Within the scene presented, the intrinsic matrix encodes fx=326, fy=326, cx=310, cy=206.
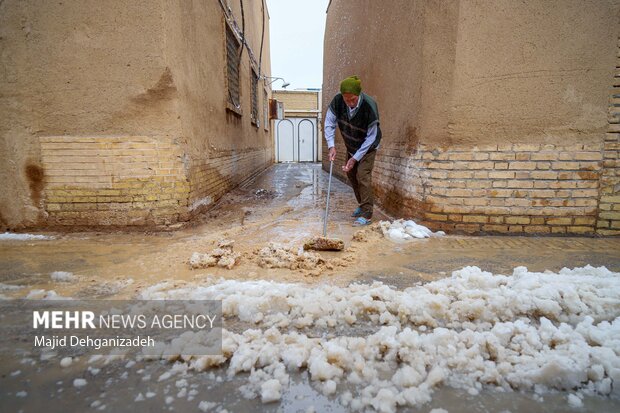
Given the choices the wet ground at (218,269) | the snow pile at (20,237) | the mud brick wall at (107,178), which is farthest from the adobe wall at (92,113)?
the wet ground at (218,269)

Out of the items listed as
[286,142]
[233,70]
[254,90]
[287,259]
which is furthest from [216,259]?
[286,142]

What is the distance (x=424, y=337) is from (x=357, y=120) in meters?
3.01

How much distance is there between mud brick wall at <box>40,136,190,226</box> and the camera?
345 centimetres

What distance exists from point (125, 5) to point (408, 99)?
3.17m

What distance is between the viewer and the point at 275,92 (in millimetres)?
19609

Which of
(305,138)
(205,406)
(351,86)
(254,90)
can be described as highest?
(254,90)

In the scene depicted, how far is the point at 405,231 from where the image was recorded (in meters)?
3.44

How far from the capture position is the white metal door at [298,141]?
19.0m

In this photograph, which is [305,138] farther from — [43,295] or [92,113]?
[43,295]

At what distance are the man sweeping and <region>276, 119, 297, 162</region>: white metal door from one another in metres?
15.0

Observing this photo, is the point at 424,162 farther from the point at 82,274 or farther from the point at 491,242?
the point at 82,274

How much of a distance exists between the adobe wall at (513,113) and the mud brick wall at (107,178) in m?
2.87

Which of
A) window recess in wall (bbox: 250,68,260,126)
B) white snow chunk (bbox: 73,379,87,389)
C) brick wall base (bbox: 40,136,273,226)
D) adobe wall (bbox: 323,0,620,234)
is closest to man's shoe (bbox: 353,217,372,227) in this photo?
adobe wall (bbox: 323,0,620,234)

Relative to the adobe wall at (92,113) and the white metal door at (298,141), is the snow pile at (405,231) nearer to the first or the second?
the adobe wall at (92,113)
